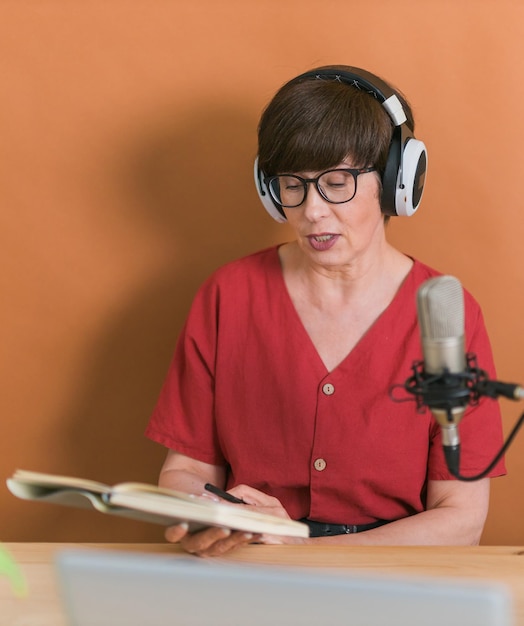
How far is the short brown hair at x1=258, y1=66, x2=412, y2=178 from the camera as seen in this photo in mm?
1646

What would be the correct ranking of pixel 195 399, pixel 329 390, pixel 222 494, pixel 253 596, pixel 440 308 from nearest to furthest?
pixel 253 596 → pixel 440 308 → pixel 222 494 → pixel 329 390 → pixel 195 399

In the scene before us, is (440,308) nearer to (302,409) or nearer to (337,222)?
(337,222)

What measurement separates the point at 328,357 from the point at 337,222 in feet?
0.94

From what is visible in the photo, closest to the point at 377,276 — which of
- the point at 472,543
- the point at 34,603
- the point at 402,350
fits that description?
the point at 402,350

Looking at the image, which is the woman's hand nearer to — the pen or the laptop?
the pen

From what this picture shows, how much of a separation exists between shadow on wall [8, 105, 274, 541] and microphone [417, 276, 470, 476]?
3.80ft

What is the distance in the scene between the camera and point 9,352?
222 cm

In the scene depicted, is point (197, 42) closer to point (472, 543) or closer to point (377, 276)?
point (377, 276)

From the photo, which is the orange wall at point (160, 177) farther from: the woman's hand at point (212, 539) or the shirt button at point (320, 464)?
the woman's hand at point (212, 539)

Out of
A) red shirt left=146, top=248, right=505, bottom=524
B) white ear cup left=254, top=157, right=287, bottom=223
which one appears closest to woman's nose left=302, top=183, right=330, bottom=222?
white ear cup left=254, top=157, right=287, bottom=223

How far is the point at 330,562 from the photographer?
1332mm

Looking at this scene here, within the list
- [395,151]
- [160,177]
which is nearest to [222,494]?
[395,151]

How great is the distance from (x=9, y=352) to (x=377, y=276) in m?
0.98

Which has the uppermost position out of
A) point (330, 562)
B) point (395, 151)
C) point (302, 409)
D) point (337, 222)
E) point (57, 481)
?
point (395, 151)
